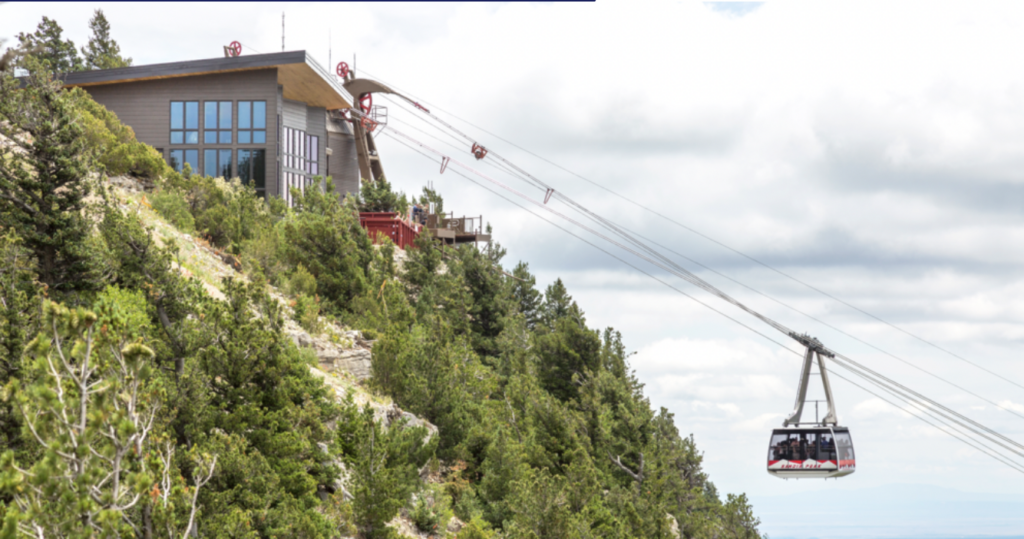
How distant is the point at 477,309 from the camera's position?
42469mm

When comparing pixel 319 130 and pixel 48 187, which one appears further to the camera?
pixel 319 130

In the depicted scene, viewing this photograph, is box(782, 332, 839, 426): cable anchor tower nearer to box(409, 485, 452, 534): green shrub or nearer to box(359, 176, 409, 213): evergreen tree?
box(409, 485, 452, 534): green shrub

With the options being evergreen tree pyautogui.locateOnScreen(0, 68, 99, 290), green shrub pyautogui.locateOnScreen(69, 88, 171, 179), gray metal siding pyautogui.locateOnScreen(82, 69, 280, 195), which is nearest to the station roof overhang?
gray metal siding pyautogui.locateOnScreen(82, 69, 280, 195)

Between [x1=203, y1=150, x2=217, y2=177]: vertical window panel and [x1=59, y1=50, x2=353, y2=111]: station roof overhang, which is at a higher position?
[x1=59, y1=50, x2=353, y2=111]: station roof overhang

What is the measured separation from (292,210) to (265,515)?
30628mm

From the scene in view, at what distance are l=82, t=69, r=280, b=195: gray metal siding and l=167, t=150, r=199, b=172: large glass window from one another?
28cm

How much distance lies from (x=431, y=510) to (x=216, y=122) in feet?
106

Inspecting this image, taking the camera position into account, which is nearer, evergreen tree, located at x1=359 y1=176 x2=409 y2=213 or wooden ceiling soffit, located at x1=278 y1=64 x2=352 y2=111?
wooden ceiling soffit, located at x1=278 y1=64 x2=352 y2=111

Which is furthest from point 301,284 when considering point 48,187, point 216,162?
point 216,162

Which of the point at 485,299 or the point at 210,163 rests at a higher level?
the point at 210,163

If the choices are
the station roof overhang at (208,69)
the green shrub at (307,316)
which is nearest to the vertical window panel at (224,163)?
the station roof overhang at (208,69)

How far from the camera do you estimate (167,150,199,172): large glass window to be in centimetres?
4666

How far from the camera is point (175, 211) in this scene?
34500 mm

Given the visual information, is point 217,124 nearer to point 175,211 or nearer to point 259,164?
point 259,164
